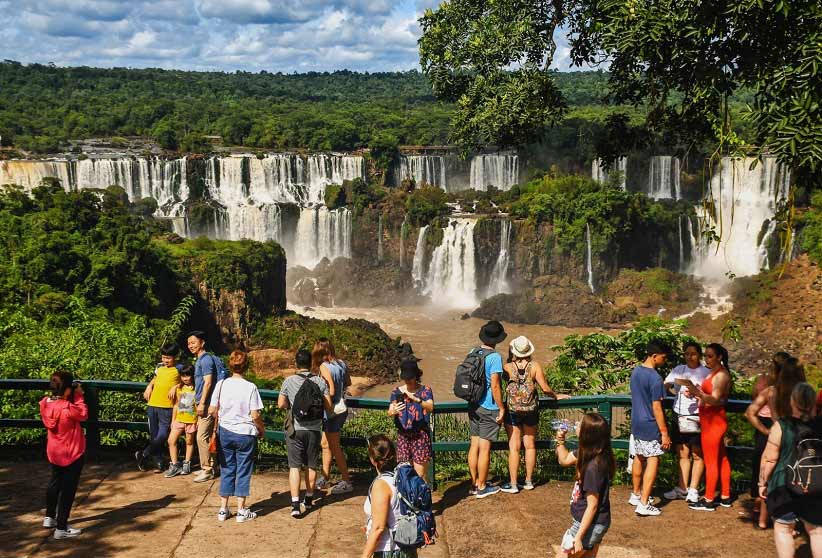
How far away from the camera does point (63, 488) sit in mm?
6965

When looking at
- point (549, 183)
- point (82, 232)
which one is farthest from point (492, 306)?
point (82, 232)

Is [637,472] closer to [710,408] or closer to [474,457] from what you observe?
[710,408]

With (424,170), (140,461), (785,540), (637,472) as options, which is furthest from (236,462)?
(424,170)

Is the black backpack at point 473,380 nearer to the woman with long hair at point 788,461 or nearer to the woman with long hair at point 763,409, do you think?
the woman with long hair at point 763,409

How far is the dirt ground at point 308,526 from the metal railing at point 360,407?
1.37 feet

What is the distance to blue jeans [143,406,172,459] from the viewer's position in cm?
839

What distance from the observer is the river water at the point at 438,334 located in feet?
109

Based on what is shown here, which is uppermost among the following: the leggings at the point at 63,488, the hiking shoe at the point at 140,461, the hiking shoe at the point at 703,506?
the leggings at the point at 63,488

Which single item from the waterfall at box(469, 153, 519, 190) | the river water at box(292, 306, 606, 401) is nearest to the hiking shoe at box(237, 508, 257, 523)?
the river water at box(292, 306, 606, 401)

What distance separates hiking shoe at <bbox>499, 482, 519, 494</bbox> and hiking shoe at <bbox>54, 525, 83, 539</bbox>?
3486mm

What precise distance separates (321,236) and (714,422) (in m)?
46.4

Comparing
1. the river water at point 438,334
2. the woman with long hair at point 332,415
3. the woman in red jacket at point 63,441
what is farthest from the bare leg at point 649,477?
the river water at point 438,334

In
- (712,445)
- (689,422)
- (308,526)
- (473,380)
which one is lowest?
(308,526)

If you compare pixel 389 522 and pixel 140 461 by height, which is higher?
pixel 389 522
